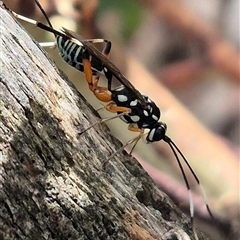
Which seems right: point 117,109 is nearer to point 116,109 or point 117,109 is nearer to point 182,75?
point 116,109

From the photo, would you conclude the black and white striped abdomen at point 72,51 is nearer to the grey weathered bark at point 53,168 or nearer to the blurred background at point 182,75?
the blurred background at point 182,75

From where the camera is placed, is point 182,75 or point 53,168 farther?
point 182,75

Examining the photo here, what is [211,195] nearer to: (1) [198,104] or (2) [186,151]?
(2) [186,151]

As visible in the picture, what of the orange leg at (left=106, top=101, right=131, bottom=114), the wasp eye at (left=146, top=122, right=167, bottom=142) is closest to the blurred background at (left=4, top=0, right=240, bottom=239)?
the orange leg at (left=106, top=101, right=131, bottom=114)

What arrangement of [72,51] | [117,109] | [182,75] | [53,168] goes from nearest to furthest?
[53,168]
[72,51]
[117,109]
[182,75]

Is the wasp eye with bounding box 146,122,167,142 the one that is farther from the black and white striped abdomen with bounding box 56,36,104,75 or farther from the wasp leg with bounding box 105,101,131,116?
the black and white striped abdomen with bounding box 56,36,104,75

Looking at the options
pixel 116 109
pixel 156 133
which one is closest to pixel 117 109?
pixel 116 109
